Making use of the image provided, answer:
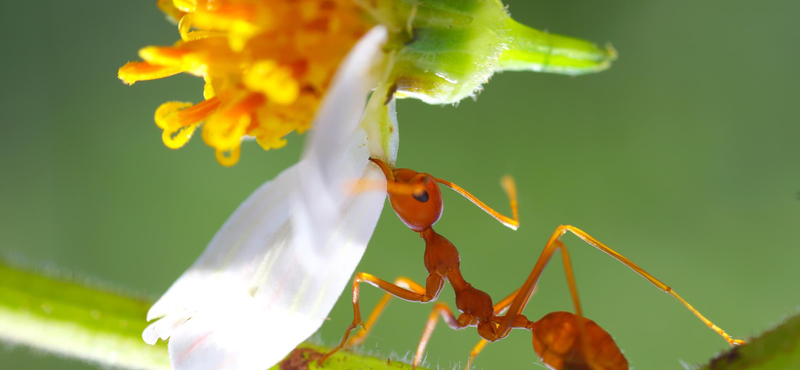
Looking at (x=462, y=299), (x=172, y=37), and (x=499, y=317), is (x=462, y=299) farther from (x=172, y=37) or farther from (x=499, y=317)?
(x=172, y=37)

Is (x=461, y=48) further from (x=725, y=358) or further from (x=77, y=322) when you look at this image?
(x=77, y=322)

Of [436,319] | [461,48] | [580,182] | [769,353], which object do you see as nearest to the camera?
[769,353]

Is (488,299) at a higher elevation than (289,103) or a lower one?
lower

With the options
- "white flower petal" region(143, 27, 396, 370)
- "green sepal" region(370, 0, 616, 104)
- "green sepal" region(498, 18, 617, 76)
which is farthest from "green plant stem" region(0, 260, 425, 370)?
"green sepal" region(498, 18, 617, 76)

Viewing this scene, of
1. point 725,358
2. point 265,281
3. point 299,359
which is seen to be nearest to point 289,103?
point 265,281

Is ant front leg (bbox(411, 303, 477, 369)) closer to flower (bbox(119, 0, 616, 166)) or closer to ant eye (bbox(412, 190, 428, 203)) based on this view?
ant eye (bbox(412, 190, 428, 203))

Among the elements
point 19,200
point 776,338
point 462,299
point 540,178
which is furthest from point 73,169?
point 776,338

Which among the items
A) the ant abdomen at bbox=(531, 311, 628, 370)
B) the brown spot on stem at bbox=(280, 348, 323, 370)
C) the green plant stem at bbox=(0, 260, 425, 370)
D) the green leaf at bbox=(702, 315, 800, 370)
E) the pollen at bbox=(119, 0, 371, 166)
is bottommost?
the green plant stem at bbox=(0, 260, 425, 370)
